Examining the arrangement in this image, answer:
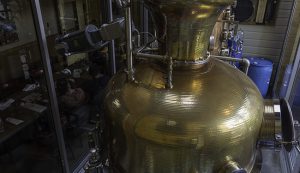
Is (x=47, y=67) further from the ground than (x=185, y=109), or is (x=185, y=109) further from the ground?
(x=185, y=109)

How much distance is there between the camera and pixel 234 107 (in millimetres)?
987

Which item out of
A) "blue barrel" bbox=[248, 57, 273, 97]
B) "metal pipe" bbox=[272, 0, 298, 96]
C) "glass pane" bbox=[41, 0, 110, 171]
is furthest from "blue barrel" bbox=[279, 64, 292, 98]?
"glass pane" bbox=[41, 0, 110, 171]

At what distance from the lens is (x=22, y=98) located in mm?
2299

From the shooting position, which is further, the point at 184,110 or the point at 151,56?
the point at 151,56

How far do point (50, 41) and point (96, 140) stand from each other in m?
1.37

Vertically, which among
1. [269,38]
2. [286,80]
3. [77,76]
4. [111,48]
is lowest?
[286,80]

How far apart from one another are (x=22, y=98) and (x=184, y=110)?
73.0 inches

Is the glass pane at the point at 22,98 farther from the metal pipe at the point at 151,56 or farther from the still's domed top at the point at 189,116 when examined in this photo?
the still's domed top at the point at 189,116

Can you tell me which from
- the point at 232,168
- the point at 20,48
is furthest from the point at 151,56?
the point at 20,48

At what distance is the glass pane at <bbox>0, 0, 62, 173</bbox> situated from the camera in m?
2.05

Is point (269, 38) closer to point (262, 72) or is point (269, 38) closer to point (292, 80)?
point (262, 72)

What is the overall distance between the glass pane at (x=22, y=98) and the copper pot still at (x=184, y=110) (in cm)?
134

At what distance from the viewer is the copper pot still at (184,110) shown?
0.92m

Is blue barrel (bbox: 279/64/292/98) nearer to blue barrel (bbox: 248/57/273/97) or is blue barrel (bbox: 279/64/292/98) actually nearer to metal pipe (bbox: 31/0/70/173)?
blue barrel (bbox: 248/57/273/97)
